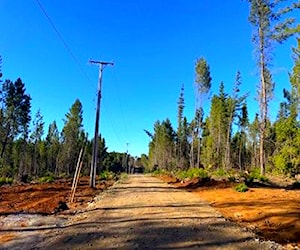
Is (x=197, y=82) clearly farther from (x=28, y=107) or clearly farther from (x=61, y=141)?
(x=61, y=141)

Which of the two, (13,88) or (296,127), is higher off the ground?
(13,88)

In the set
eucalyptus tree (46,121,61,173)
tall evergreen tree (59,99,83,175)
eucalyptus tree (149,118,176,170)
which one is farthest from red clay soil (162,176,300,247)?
eucalyptus tree (46,121,61,173)

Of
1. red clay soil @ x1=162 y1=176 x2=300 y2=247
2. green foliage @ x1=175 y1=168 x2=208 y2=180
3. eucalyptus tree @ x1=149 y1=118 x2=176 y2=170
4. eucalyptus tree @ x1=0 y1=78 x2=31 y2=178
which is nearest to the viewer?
red clay soil @ x1=162 y1=176 x2=300 y2=247

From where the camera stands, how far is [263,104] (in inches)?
1136

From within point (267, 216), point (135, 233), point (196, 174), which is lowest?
point (135, 233)

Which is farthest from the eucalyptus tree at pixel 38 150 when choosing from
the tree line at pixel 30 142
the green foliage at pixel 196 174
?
the green foliage at pixel 196 174

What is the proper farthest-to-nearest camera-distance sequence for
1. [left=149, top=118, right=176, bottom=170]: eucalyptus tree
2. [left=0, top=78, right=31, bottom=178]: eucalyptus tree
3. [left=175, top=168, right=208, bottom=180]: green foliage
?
[left=149, top=118, right=176, bottom=170]: eucalyptus tree, [left=0, top=78, right=31, bottom=178]: eucalyptus tree, [left=175, top=168, right=208, bottom=180]: green foliage

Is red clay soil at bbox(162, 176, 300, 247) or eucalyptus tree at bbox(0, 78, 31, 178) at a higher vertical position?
eucalyptus tree at bbox(0, 78, 31, 178)

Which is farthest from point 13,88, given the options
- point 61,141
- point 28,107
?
point 61,141

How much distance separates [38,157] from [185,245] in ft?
275

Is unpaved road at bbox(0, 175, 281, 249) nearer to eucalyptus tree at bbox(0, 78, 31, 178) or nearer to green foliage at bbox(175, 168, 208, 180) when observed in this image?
green foliage at bbox(175, 168, 208, 180)

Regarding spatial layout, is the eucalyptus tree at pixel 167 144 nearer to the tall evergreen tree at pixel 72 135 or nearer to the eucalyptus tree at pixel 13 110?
the tall evergreen tree at pixel 72 135

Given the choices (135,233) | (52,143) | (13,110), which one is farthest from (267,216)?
(52,143)

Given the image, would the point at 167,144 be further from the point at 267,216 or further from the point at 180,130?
the point at 267,216
